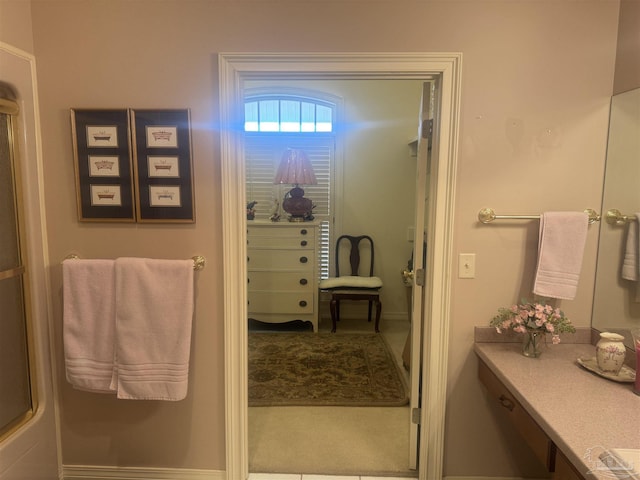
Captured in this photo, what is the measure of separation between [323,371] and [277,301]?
965mm

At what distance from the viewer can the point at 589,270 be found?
1.86m

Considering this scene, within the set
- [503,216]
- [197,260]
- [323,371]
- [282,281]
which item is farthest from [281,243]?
[503,216]

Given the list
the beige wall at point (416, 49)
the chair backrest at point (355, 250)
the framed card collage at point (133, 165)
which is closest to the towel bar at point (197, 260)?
the beige wall at point (416, 49)

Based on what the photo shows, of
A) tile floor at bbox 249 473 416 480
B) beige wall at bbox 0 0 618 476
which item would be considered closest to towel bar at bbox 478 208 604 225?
beige wall at bbox 0 0 618 476

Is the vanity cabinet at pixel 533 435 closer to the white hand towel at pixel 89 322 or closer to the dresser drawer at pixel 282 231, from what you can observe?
the white hand towel at pixel 89 322

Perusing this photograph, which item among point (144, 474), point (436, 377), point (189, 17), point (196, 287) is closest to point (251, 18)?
point (189, 17)

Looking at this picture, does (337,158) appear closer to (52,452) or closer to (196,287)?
(196,287)

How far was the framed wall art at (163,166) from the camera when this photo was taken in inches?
70.7

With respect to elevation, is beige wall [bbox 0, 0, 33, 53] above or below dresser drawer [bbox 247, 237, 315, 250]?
above

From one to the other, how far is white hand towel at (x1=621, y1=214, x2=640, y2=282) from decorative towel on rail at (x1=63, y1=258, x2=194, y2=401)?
6.21ft

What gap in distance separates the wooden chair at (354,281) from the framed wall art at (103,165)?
251 centimetres

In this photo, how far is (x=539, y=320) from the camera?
66.7 inches

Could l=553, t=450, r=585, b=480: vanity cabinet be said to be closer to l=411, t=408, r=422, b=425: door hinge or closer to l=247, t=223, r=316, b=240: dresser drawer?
l=411, t=408, r=422, b=425: door hinge

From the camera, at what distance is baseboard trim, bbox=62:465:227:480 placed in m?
2.02
